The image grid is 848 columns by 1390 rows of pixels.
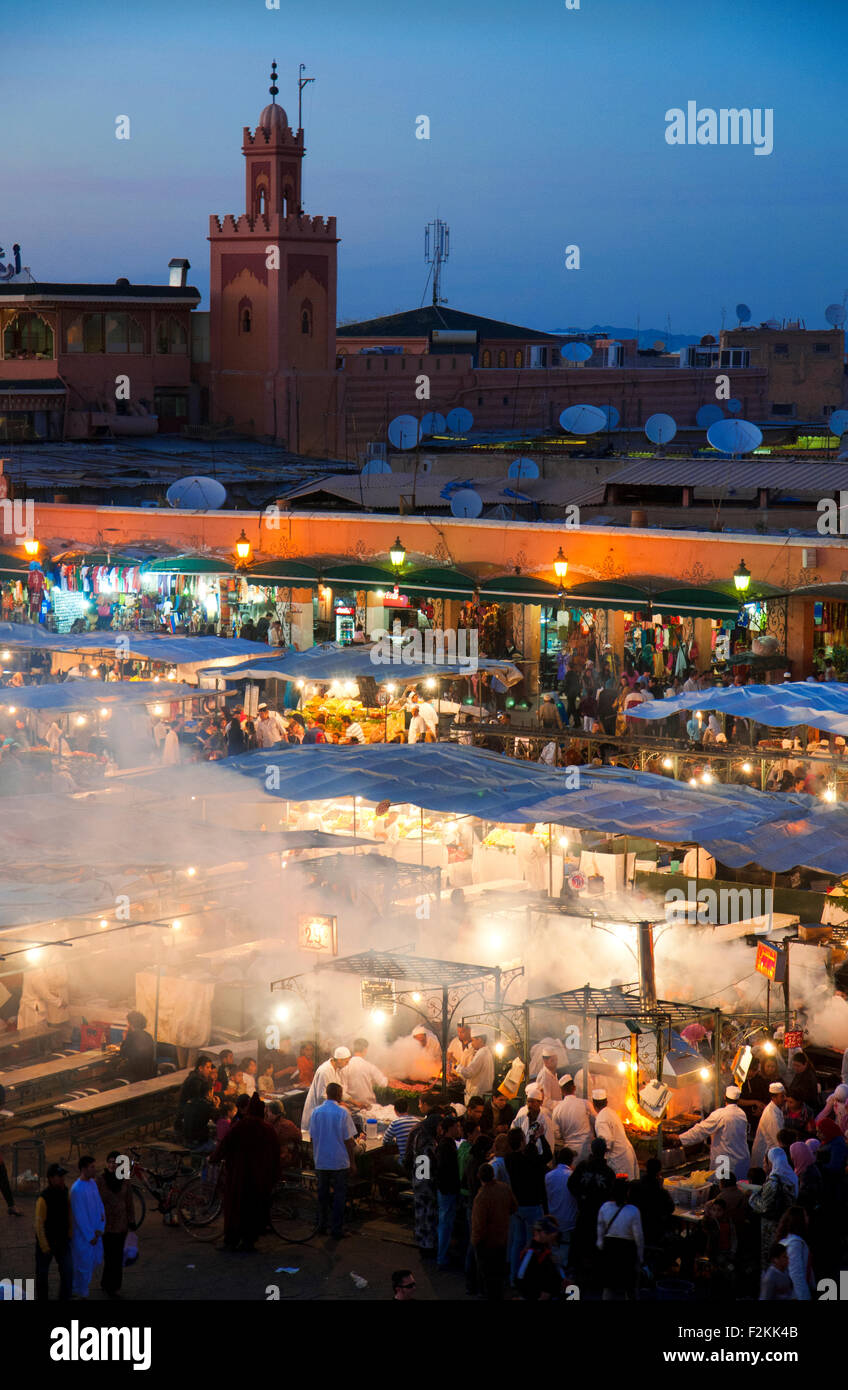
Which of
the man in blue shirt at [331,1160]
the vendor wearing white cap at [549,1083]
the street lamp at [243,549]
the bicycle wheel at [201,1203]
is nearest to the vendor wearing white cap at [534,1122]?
the vendor wearing white cap at [549,1083]

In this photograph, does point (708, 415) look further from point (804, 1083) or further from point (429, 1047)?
point (804, 1083)

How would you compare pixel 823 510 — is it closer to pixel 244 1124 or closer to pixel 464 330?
pixel 244 1124

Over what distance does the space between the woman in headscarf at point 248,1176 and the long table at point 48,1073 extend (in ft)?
9.14

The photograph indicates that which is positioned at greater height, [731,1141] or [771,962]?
[771,962]

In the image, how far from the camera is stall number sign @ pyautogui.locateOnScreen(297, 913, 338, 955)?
1521 cm

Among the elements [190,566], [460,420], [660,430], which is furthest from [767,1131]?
[460,420]

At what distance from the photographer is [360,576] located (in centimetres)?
2861

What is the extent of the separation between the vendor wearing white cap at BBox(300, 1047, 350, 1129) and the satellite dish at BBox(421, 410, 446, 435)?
133 feet

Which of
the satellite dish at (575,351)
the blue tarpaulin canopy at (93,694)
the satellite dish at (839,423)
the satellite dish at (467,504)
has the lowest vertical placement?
the blue tarpaulin canopy at (93,694)

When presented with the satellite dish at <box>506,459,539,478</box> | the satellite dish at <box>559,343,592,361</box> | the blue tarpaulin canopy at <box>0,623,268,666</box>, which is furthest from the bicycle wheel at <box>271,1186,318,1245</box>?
the satellite dish at <box>559,343,592,361</box>

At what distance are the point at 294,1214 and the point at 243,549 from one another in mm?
18605

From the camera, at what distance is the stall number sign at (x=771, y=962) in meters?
14.3

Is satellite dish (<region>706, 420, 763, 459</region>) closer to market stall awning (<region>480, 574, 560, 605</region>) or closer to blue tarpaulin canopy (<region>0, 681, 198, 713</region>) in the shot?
market stall awning (<region>480, 574, 560, 605</region>)

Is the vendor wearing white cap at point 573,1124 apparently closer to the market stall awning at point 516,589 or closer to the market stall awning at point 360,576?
the market stall awning at point 516,589
